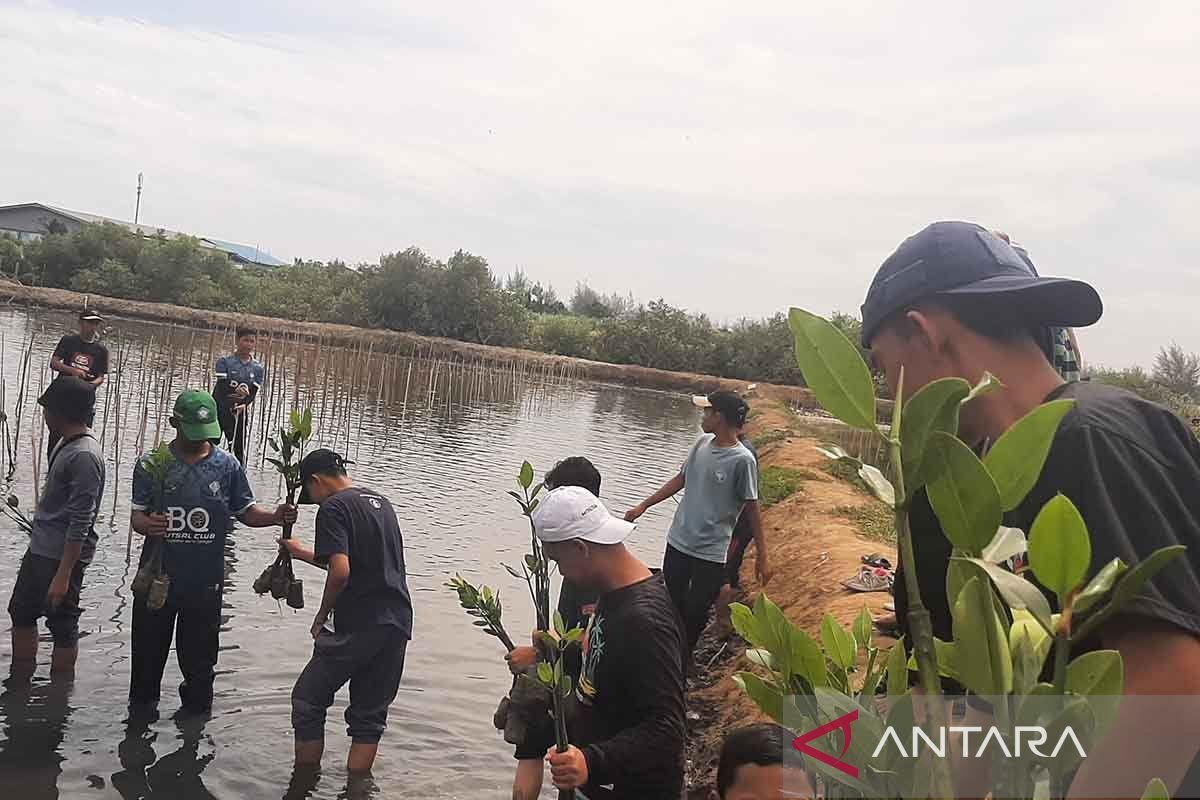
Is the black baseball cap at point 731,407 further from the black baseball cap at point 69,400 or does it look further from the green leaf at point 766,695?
the green leaf at point 766,695

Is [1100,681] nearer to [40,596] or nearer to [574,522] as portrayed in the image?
[574,522]

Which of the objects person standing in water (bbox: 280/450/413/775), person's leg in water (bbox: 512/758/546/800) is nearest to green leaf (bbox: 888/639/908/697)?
person's leg in water (bbox: 512/758/546/800)

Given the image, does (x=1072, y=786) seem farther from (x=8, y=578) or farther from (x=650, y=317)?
(x=650, y=317)

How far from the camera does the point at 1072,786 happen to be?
0.84 m

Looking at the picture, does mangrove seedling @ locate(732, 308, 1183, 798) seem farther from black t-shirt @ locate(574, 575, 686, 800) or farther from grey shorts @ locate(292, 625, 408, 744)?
grey shorts @ locate(292, 625, 408, 744)

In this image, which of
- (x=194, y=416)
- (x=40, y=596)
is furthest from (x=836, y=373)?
(x=40, y=596)

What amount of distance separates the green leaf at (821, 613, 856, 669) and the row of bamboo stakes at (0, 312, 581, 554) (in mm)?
8489

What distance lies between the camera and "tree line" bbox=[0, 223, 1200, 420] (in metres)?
40.7

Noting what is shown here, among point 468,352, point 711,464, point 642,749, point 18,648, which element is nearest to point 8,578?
point 18,648

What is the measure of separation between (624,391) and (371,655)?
3085 cm

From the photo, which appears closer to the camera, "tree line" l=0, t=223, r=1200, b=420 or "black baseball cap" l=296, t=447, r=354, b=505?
"black baseball cap" l=296, t=447, r=354, b=505

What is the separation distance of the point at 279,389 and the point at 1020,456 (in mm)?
14540

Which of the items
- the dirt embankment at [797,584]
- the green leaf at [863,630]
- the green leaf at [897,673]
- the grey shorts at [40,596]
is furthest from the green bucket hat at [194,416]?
the green leaf at [897,673]

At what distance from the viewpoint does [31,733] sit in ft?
15.4
